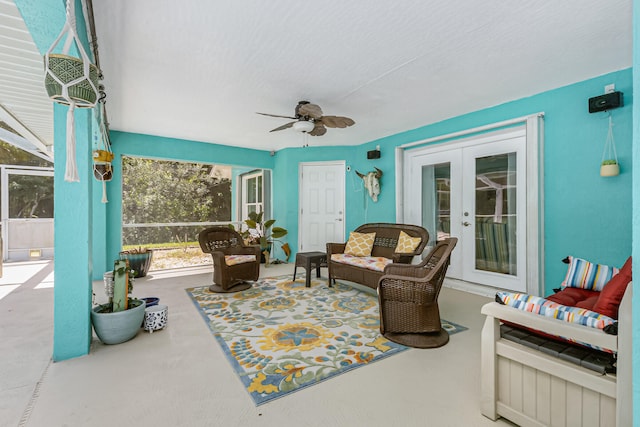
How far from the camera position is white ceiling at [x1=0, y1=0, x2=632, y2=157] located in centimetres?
207

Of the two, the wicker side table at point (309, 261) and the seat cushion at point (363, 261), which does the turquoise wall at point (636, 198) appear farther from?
the wicker side table at point (309, 261)

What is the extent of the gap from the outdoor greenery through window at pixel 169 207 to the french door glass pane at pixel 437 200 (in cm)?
454

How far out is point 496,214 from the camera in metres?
4.12

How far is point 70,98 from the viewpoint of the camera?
54.6 inches

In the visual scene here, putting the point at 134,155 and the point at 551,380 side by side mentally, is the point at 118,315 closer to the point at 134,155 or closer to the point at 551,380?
the point at 551,380

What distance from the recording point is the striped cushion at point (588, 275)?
2.42m

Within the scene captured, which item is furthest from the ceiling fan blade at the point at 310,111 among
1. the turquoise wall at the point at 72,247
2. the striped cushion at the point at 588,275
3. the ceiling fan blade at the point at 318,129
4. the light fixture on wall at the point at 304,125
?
the striped cushion at the point at 588,275

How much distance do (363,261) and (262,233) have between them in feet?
10.5

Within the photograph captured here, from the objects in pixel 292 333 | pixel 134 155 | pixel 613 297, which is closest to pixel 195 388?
pixel 292 333

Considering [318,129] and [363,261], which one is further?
[363,261]

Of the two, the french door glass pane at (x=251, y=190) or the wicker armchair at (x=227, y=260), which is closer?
the wicker armchair at (x=227, y=260)

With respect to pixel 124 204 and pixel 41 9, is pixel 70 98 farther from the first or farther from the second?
pixel 124 204

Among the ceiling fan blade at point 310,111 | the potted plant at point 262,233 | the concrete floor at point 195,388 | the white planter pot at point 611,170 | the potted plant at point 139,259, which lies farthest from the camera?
the potted plant at point 262,233

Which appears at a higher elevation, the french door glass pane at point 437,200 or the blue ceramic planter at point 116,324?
the french door glass pane at point 437,200
